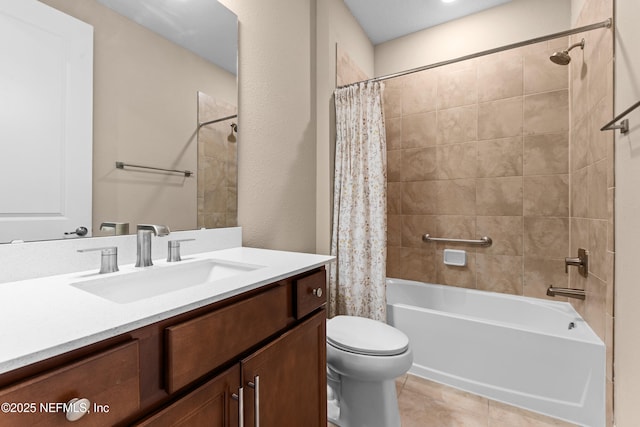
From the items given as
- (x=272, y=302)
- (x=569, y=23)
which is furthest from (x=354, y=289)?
(x=569, y=23)

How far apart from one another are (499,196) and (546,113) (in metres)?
0.66

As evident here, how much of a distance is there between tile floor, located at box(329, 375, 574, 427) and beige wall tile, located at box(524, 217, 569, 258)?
109 cm

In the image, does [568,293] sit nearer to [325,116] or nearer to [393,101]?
[325,116]

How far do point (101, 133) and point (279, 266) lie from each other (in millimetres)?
777

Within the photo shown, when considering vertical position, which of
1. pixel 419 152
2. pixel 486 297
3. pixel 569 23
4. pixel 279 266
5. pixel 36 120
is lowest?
pixel 486 297

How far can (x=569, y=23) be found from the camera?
2.10 m

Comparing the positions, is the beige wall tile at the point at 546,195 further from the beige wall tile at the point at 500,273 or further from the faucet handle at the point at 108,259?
the faucet handle at the point at 108,259

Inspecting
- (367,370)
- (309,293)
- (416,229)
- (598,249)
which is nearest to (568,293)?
(598,249)

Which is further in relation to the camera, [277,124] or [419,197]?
[419,197]

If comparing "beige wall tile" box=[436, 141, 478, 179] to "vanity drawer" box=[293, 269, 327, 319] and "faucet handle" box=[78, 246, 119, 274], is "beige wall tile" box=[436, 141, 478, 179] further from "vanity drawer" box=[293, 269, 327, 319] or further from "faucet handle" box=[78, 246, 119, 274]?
"faucet handle" box=[78, 246, 119, 274]

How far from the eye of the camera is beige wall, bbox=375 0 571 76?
218 centimetres

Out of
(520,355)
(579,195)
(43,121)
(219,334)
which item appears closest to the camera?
(219,334)

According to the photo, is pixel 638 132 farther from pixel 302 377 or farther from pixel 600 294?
pixel 302 377

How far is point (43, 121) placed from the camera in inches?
35.2
